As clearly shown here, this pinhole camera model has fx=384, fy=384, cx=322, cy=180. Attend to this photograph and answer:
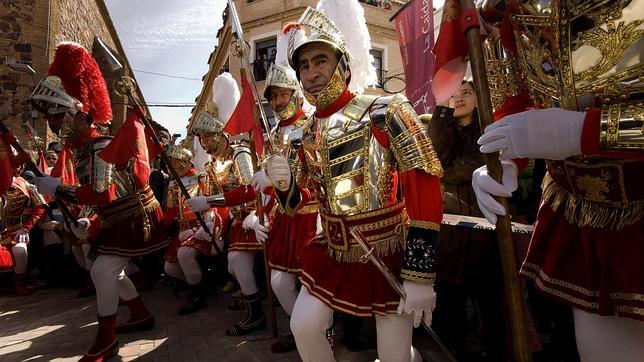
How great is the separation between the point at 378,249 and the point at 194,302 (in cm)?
404

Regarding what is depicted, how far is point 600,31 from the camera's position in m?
1.31

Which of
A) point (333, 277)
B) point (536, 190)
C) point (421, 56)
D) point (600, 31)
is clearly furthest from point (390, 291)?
point (421, 56)

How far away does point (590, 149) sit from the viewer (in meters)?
1.29

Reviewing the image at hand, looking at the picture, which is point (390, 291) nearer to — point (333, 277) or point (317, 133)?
point (333, 277)

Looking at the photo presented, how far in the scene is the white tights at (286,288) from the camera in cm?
370

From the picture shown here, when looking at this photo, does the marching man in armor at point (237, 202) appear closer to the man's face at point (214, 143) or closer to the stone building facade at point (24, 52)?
the man's face at point (214, 143)

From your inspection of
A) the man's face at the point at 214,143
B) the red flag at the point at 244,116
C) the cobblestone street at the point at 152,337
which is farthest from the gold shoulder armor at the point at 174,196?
the red flag at the point at 244,116

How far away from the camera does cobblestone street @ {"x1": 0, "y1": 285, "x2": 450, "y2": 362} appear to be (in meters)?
3.68

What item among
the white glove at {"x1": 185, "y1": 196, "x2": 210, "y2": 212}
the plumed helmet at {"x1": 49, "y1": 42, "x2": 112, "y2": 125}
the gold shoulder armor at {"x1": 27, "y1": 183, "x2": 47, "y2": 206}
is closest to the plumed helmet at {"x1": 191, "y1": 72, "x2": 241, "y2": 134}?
the gold shoulder armor at {"x1": 27, "y1": 183, "x2": 47, "y2": 206}

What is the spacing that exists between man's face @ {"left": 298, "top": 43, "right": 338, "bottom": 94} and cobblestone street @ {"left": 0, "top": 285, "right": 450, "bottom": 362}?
96.6 inches

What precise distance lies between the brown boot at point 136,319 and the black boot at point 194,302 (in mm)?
671

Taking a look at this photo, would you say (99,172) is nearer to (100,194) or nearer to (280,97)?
(100,194)

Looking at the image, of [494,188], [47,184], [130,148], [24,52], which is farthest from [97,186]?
[24,52]

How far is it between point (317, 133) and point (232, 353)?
96.7 inches
